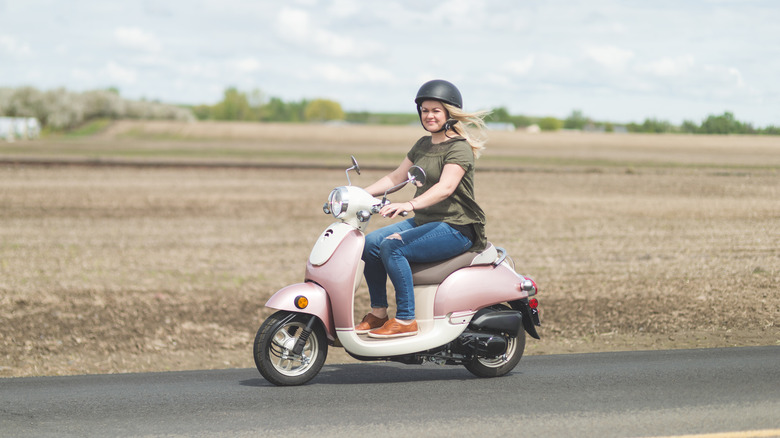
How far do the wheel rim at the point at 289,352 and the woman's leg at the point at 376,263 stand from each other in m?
0.60

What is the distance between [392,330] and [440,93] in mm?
1814

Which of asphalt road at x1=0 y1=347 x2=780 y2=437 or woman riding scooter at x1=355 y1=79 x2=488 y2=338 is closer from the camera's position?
asphalt road at x1=0 y1=347 x2=780 y2=437

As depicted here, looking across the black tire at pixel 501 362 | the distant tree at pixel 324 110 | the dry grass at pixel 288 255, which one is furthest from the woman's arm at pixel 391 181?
the distant tree at pixel 324 110

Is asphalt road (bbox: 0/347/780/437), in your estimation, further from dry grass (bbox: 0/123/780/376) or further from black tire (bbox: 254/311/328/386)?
dry grass (bbox: 0/123/780/376)

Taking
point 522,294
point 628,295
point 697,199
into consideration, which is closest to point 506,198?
point 697,199

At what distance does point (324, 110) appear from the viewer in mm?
162000

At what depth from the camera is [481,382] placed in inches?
269

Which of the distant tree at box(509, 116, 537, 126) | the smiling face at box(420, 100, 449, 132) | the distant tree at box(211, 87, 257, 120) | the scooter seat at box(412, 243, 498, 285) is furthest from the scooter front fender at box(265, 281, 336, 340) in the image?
the distant tree at box(211, 87, 257, 120)

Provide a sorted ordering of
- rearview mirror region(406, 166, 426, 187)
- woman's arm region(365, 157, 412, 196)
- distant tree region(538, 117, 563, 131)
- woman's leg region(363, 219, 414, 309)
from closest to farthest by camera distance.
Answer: rearview mirror region(406, 166, 426, 187) → woman's leg region(363, 219, 414, 309) → woman's arm region(365, 157, 412, 196) → distant tree region(538, 117, 563, 131)

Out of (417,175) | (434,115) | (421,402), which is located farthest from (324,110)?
(421,402)

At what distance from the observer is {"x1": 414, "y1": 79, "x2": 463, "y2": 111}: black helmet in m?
6.54

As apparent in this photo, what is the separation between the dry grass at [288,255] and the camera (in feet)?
34.8

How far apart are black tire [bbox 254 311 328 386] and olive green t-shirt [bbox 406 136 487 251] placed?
1.22m

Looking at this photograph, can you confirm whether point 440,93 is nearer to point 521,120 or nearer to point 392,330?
point 392,330
